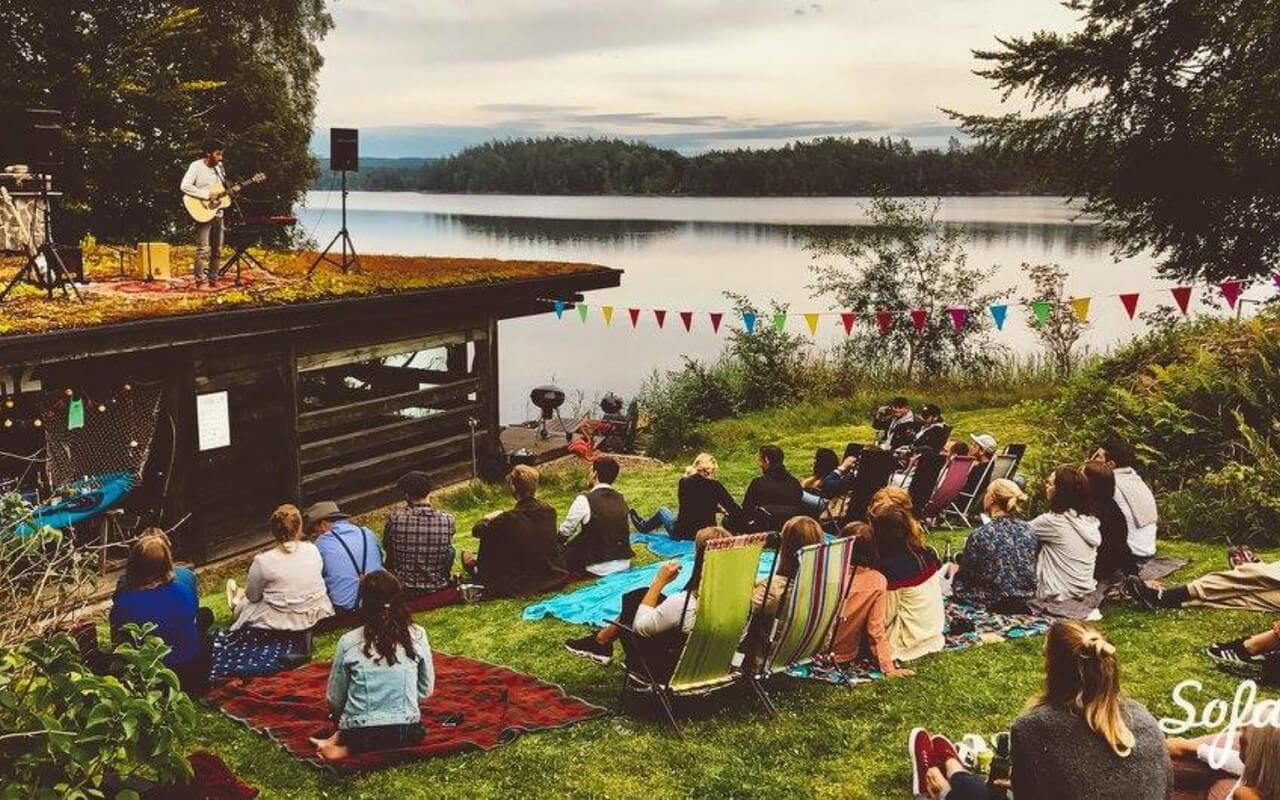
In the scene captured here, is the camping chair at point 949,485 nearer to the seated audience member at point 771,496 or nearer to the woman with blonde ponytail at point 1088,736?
the seated audience member at point 771,496

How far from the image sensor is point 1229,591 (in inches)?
279

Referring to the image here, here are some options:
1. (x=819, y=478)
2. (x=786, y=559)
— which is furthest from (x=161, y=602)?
(x=819, y=478)

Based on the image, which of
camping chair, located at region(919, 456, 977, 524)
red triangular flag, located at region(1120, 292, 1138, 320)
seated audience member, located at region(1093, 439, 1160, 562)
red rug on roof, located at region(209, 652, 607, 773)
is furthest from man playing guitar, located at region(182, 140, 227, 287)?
red triangular flag, located at region(1120, 292, 1138, 320)

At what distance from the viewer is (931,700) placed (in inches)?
232

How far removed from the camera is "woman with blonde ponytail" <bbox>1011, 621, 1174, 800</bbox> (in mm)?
3666

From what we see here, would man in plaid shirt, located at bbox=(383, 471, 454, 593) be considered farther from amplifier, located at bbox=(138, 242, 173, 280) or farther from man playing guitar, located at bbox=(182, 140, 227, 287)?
amplifier, located at bbox=(138, 242, 173, 280)

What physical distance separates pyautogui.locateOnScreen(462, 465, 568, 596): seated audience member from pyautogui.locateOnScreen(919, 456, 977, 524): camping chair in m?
3.51

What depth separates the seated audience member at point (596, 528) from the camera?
8.70 meters

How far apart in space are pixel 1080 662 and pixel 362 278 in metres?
10.9

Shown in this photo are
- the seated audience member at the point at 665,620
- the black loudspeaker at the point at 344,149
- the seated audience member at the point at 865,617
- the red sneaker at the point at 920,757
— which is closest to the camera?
the red sneaker at the point at 920,757

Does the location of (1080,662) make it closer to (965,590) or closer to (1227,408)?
(965,590)

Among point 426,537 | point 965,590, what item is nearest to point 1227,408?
point 965,590

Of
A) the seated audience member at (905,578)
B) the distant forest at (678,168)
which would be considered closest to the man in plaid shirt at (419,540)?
the seated audience member at (905,578)

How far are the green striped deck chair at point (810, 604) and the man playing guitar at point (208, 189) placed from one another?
780 cm
